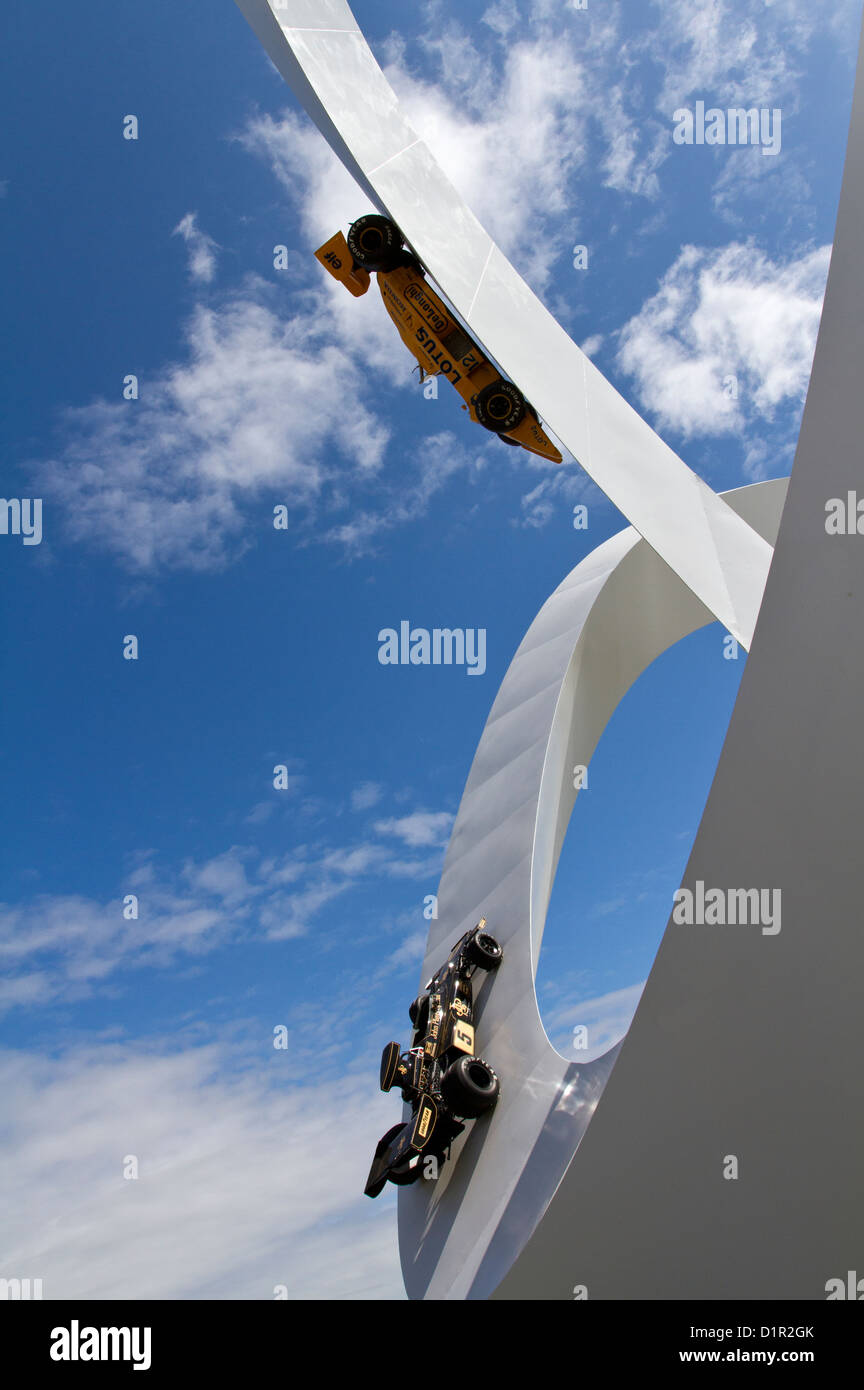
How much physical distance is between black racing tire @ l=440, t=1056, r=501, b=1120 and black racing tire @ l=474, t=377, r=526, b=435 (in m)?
5.44

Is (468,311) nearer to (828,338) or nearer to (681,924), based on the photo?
(828,338)

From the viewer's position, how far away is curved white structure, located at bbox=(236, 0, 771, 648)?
5.80 meters

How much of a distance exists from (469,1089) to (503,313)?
6163 mm

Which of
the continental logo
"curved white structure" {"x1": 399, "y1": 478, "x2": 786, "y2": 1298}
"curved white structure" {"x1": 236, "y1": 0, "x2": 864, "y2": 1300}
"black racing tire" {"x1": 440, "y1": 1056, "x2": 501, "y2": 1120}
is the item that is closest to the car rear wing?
the continental logo

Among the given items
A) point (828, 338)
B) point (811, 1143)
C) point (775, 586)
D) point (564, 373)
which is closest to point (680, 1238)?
point (811, 1143)

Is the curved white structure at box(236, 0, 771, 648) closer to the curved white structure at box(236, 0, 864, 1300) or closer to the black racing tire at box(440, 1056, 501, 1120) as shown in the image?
the curved white structure at box(236, 0, 864, 1300)

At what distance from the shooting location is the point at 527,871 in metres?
9.44

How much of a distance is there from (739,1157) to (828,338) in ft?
11.5

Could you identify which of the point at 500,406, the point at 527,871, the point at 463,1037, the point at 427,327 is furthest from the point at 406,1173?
the point at 427,327

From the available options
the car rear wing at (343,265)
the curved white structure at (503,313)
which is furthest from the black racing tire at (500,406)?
the car rear wing at (343,265)

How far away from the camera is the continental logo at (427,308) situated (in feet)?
23.3

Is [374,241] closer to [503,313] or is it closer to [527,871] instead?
[503,313]

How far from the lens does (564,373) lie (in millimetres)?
6219
